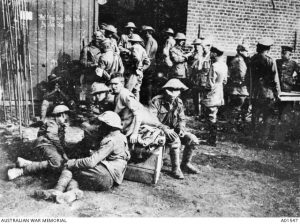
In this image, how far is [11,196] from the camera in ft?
14.7

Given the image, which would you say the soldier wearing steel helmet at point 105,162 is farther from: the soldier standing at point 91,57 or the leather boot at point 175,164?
the soldier standing at point 91,57

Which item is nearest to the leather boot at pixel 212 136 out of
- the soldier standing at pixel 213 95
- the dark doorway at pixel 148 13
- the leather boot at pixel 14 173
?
the soldier standing at pixel 213 95

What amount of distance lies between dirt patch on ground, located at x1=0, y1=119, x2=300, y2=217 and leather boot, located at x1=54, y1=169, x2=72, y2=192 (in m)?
0.24

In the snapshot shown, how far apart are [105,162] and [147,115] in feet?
4.88

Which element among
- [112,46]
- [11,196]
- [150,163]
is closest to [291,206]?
[150,163]

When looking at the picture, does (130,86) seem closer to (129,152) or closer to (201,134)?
(201,134)

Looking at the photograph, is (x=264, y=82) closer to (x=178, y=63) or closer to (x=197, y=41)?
(x=178, y=63)

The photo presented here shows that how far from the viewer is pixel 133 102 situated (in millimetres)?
5324

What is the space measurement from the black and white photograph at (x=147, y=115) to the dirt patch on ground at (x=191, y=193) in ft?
0.07

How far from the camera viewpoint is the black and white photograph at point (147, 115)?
179 inches

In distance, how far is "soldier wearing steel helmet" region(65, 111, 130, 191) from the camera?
4.51m

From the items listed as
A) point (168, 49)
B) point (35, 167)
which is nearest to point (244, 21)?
point (168, 49)

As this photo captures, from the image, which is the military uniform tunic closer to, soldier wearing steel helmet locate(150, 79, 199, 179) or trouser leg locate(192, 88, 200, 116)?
trouser leg locate(192, 88, 200, 116)

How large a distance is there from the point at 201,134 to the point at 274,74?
6.73 ft
